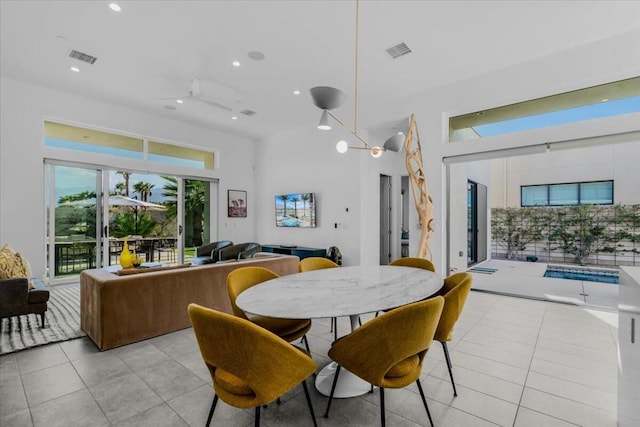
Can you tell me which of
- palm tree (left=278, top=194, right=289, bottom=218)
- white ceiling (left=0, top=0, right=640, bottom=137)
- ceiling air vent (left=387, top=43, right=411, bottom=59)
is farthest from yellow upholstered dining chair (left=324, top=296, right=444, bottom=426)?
palm tree (left=278, top=194, right=289, bottom=218)

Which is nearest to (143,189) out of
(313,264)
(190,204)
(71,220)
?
(190,204)

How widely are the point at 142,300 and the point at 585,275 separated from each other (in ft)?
26.1

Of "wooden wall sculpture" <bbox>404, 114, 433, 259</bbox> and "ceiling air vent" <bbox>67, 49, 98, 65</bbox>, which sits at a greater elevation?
"ceiling air vent" <bbox>67, 49, 98, 65</bbox>

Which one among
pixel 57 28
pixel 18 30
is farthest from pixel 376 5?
pixel 18 30

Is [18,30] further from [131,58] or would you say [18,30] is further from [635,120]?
[635,120]

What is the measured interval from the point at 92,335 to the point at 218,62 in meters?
3.67

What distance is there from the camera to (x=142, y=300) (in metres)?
2.93

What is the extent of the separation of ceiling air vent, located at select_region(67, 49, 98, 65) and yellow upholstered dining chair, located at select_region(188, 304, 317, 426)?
4639 mm

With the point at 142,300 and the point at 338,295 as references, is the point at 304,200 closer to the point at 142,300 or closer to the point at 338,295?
the point at 142,300

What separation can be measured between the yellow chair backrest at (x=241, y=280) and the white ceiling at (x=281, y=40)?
2727mm

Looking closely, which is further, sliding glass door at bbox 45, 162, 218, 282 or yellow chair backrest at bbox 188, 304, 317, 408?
sliding glass door at bbox 45, 162, 218, 282

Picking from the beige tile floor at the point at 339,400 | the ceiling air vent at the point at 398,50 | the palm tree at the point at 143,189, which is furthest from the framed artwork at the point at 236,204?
the ceiling air vent at the point at 398,50

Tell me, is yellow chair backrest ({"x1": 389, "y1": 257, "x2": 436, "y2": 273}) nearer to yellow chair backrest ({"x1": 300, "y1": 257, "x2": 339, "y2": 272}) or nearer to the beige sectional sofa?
yellow chair backrest ({"x1": 300, "y1": 257, "x2": 339, "y2": 272})

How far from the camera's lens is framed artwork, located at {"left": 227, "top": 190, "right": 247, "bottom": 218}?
782 centimetres
